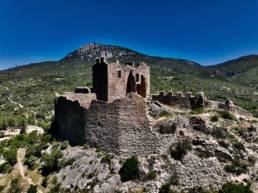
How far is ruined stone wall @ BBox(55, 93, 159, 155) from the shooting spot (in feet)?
114

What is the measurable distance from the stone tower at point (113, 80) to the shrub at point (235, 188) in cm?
1316

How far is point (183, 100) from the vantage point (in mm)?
43094

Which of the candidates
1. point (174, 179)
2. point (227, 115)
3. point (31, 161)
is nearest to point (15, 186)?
point (31, 161)

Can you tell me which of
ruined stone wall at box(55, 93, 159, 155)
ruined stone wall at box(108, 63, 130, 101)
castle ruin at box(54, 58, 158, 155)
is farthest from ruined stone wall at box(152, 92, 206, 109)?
ruined stone wall at box(55, 93, 159, 155)

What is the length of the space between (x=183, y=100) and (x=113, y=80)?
7.82 metres

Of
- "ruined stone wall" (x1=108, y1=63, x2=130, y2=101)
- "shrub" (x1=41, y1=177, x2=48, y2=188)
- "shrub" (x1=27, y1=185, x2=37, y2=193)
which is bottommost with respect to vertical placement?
"shrub" (x1=27, y1=185, x2=37, y2=193)

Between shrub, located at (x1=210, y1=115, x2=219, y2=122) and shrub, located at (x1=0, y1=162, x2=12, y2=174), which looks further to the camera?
shrub, located at (x1=0, y1=162, x2=12, y2=174)

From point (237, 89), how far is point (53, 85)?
8378 cm

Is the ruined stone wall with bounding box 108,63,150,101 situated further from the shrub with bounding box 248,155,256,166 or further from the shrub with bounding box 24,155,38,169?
the shrub with bounding box 248,155,256,166

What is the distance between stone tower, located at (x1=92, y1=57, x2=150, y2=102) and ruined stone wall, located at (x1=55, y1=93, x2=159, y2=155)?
3811 millimetres

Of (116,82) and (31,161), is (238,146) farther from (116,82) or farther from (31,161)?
(31,161)

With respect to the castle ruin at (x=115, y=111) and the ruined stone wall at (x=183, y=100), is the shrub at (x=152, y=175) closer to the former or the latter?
the castle ruin at (x=115, y=111)

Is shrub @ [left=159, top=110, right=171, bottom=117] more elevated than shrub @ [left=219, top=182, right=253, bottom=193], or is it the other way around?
shrub @ [left=159, top=110, right=171, bottom=117]

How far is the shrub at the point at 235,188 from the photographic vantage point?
103 feet
